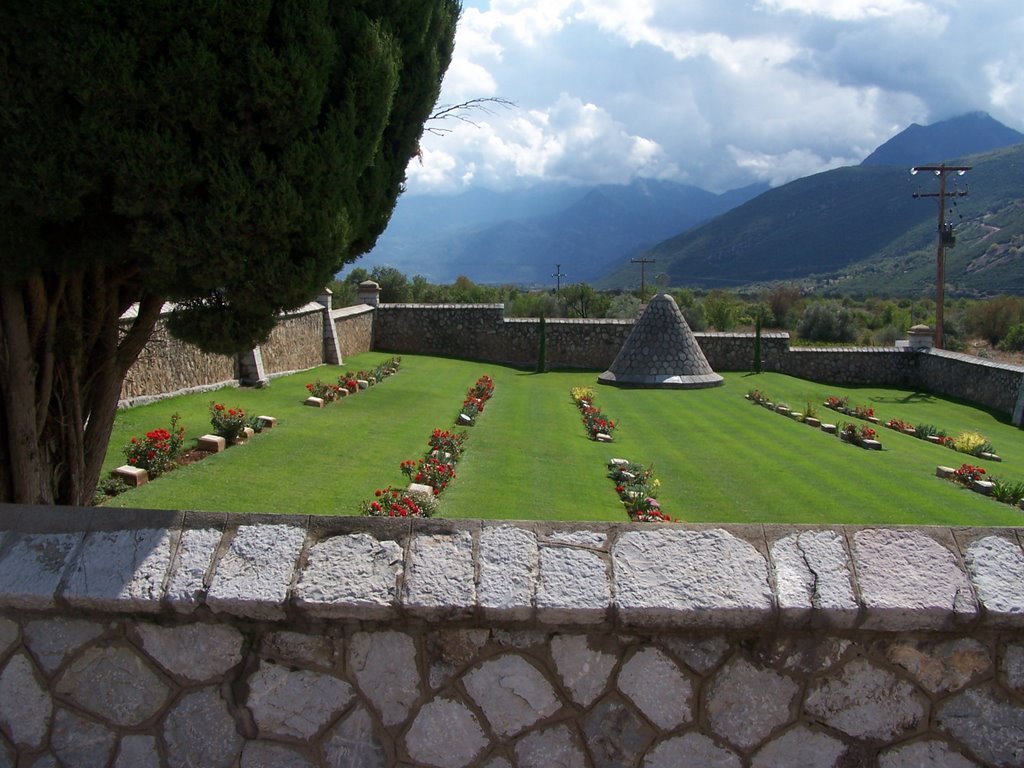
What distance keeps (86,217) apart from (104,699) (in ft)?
6.91

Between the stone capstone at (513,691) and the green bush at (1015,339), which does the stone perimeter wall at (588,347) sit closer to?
the green bush at (1015,339)

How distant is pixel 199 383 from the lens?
13789 mm

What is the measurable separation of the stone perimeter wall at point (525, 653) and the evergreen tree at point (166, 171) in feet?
4.93

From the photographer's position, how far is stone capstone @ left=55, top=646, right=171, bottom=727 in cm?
A: 268

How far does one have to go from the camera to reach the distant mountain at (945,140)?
560 feet

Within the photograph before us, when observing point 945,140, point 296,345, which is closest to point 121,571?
point 296,345

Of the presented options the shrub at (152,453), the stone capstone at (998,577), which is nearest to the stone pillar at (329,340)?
the shrub at (152,453)

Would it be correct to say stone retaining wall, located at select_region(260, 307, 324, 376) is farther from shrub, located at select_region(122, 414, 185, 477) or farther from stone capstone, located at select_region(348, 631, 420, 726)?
stone capstone, located at select_region(348, 631, 420, 726)

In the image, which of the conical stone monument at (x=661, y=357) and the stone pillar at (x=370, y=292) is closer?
the conical stone monument at (x=661, y=357)

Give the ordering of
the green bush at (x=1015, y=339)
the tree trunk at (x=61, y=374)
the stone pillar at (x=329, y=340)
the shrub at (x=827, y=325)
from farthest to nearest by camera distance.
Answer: the shrub at (x=827, y=325), the green bush at (x=1015, y=339), the stone pillar at (x=329, y=340), the tree trunk at (x=61, y=374)

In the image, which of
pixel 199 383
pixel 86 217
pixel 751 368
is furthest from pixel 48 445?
pixel 751 368

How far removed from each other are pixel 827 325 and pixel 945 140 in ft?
526

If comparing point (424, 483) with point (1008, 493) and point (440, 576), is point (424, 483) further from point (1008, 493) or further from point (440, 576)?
point (1008, 493)

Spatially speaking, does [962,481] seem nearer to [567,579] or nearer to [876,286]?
[567,579]
